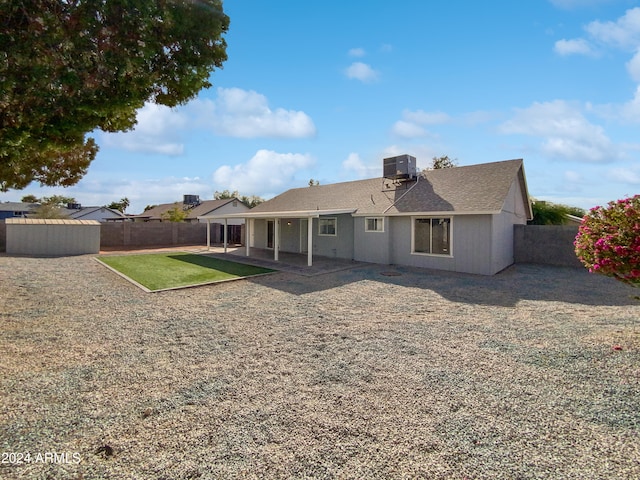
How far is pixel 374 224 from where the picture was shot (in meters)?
15.8

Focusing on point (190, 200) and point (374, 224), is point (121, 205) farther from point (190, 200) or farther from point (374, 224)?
point (374, 224)

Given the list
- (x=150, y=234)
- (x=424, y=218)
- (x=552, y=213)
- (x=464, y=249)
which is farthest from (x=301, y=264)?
(x=552, y=213)

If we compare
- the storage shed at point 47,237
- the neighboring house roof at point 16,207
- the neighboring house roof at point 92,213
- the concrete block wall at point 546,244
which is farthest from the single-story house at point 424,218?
the neighboring house roof at point 16,207

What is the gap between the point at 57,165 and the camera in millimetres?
13562

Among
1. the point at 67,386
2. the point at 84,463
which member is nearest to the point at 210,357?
the point at 67,386

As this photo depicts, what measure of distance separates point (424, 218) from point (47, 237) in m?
20.4

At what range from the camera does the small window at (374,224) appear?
1542cm

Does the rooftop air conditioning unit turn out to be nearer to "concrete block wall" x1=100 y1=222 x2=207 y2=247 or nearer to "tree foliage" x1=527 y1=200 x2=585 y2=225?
"concrete block wall" x1=100 y1=222 x2=207 y2=247

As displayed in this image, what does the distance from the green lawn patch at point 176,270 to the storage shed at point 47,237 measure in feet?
14.2

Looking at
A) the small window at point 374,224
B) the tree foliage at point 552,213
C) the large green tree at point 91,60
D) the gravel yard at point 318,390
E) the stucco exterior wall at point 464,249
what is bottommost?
the gravel yard at point 318,390

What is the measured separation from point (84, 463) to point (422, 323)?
19.0ft

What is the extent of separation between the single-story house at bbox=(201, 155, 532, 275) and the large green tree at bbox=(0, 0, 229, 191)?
8215 mm

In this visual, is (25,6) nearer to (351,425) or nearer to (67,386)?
(67,386)

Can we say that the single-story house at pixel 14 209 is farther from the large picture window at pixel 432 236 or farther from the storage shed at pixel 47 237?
the large picture window at pixel 432 236
